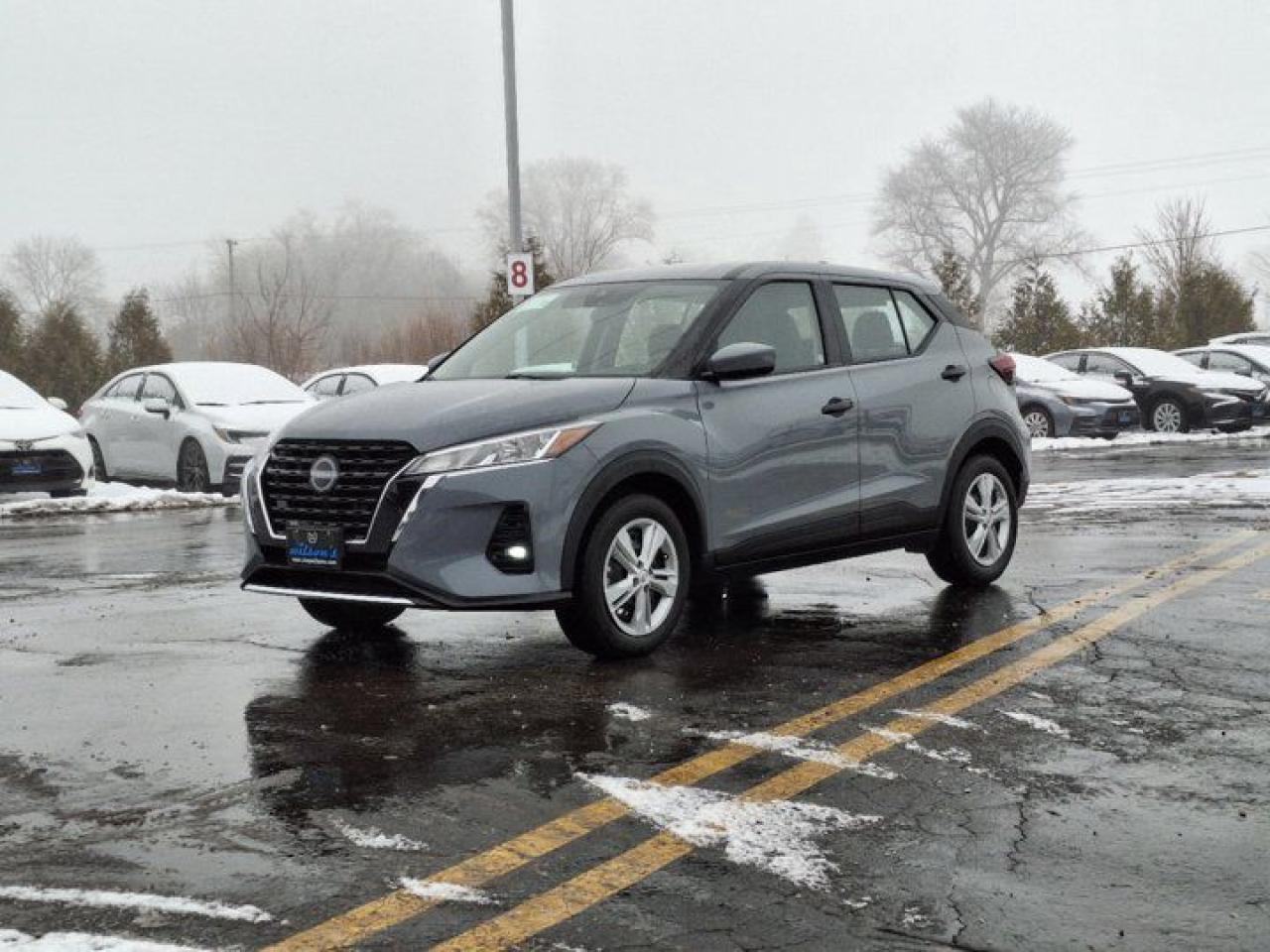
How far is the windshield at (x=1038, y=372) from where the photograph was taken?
27.2 meters

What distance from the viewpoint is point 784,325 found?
8.11m

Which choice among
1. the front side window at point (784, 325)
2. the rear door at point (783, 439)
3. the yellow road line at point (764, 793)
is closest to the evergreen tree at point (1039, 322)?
the front side window at point (784, 325)

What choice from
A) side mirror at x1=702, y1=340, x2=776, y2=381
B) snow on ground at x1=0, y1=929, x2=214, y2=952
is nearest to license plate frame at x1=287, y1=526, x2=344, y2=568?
side mirror at x1=702, y1=340, x2=776, y2=381

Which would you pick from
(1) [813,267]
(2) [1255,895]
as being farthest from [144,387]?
(2) [1255,895]

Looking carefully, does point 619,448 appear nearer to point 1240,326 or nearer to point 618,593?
point 618,593

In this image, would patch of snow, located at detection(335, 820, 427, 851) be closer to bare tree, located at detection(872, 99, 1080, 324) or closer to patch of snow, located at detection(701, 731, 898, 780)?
patch of snow, located at detection(701, 731, 898, 780)

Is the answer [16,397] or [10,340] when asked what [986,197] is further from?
[16,397]

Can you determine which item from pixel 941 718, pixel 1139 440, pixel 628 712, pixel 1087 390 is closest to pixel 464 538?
pixel 628 712

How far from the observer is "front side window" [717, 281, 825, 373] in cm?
788

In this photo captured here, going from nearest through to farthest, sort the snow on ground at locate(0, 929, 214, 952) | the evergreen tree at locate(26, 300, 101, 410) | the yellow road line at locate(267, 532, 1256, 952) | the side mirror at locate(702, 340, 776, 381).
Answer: the snow on ground at locate(0, 929, 214, 952) < the yellow road line at locate(267, 532, 1256, 952) < the side mirror at locate(702, 340, 776, 381) < the evergreen tree at locate(26, 300, 101, 410)

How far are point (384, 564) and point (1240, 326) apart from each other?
46672 millimetres

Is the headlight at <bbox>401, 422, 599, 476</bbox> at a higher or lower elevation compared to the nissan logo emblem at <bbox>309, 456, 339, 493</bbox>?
higher

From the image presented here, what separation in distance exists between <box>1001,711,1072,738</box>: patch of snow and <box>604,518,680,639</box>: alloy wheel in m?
1.76

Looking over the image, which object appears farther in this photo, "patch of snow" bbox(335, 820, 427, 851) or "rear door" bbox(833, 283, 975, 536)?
"rear door" bbox(833, 283, 975, 536)
